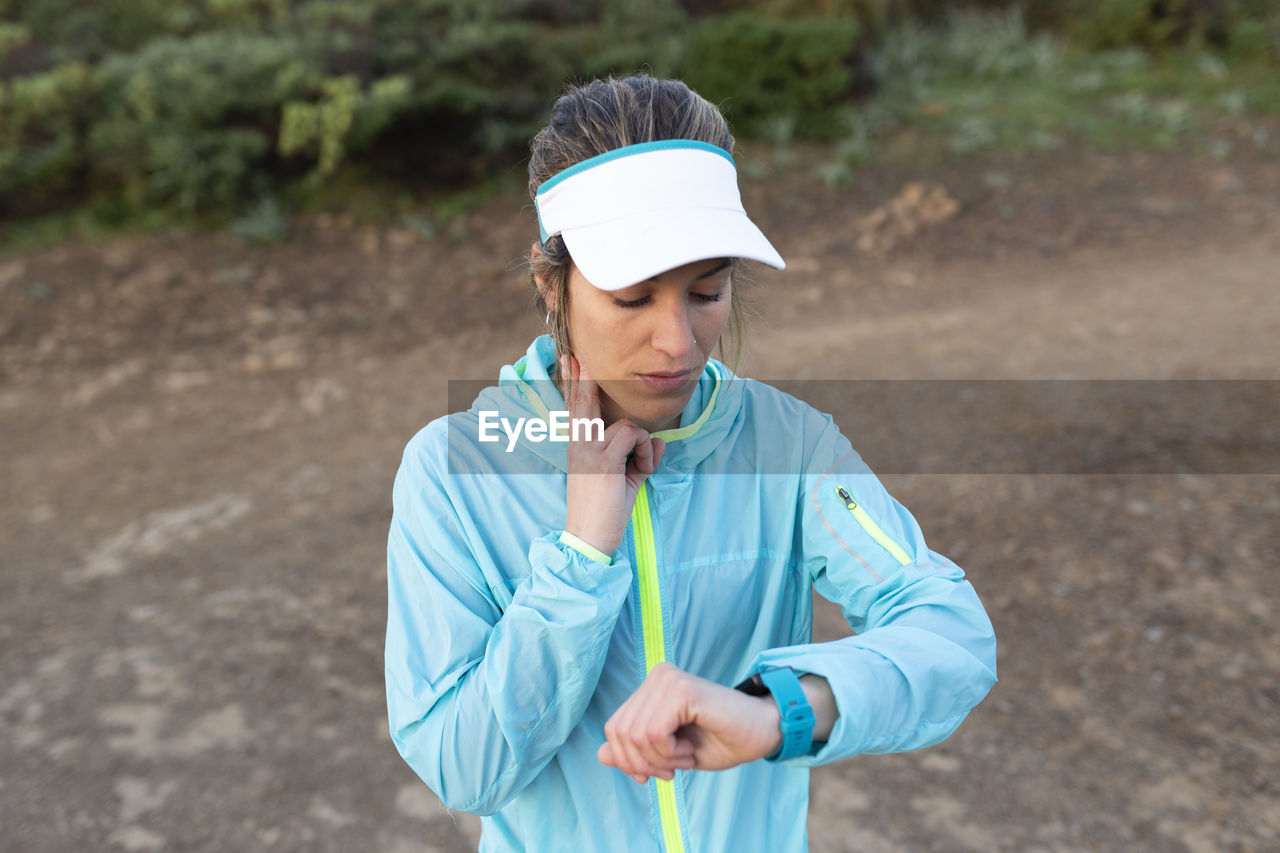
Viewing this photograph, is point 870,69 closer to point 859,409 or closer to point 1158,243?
point 1158,243

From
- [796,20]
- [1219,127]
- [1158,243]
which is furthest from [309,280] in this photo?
[1219,127]

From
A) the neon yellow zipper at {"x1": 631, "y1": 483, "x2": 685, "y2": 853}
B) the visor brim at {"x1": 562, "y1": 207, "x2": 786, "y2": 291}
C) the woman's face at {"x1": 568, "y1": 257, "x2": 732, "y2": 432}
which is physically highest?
the visor brim at {"x1": 562, "y1": 207, "x2": 786, "y2": 291}

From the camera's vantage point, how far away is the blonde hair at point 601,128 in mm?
1584

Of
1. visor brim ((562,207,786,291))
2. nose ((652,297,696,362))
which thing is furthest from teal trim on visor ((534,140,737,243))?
nose ((652,297,696,362))

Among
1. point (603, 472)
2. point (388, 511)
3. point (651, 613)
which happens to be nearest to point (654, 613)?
point (651, 613)

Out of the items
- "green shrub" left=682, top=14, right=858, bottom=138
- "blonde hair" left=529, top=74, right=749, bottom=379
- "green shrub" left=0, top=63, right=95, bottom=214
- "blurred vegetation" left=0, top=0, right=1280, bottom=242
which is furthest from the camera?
"green shrub" left=682, top=14, right=858, bottom=138

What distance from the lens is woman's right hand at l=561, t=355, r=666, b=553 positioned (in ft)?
4.83

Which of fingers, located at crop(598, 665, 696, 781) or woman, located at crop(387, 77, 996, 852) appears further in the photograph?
woman, located at crop(387, 77, 996, 852)

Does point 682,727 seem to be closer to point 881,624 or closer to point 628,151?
point 881,624

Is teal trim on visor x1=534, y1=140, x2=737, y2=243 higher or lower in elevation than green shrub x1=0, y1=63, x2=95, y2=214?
higher

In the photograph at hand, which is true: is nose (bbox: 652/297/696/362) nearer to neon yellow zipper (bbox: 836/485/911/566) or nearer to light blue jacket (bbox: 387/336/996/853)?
light blue jacket (bbox: 387/336/996/853)

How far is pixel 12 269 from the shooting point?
359 inches

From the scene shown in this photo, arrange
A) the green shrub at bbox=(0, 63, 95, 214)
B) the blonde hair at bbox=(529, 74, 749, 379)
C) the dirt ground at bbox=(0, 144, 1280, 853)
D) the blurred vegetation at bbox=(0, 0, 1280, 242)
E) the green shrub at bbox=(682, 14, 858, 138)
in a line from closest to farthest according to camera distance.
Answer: the blonde hair at bbox=(529, 74, 749, 379)
the dirt ground at bbox=(0, 144, 1280, 853)
the green shrub at bbox=(0, 63, 95, 214)
the blurred vegetation at bbox=(0, 0, 1280, 242)
the green shrub at bbox=(682, 14, 858, 138)

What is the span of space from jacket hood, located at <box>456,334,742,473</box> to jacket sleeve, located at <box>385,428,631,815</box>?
187 mm
